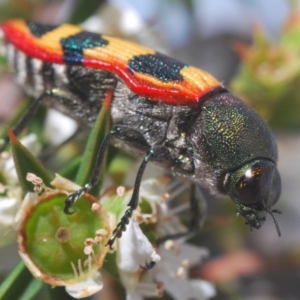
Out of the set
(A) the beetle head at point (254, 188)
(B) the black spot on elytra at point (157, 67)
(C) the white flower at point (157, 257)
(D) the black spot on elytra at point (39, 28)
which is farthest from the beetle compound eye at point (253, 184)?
(D) the black spot on elytra at point (39, 28)

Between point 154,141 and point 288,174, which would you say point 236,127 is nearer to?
point 154,141

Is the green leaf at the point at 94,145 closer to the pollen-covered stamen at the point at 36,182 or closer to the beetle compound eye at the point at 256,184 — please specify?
the pollen-covered stamen at the point at 36,182

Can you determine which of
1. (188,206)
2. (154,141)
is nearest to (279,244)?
(188,206)

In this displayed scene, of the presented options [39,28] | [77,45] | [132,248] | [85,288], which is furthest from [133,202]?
[39,28]

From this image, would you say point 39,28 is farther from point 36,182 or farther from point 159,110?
point 36,182

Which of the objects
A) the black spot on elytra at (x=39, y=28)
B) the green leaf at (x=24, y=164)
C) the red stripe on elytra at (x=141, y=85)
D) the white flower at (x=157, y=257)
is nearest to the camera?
the green leaf at (x=24, y=164)

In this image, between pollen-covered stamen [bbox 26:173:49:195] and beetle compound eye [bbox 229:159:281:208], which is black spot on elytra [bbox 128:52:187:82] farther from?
pollen-covered stamen [bbox 26:173:49:195]

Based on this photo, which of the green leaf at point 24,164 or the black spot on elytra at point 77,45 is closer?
the green leaf at point 24,164
